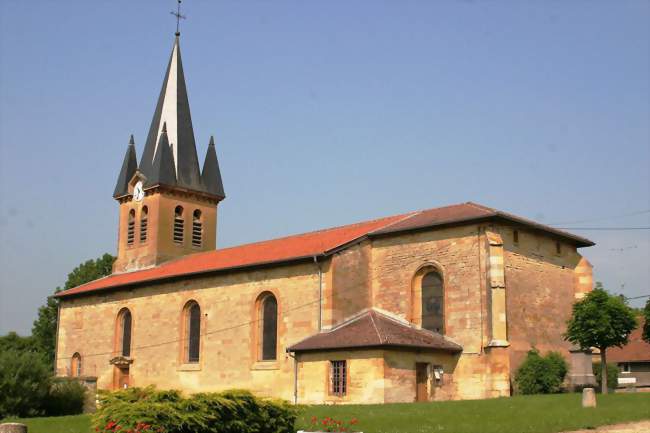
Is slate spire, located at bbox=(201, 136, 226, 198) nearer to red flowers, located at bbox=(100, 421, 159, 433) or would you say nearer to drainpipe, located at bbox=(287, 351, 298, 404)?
drainpipe, located at bbox=(287, 351, 298, 404)

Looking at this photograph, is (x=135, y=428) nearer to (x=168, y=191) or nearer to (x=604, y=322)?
(x=604, y=322)

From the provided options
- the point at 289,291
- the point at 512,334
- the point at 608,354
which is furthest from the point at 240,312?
the point at 608,354

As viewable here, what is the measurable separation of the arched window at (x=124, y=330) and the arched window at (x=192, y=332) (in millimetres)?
5070

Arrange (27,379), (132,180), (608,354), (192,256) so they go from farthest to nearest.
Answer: (608,354) → (132,180) → (192,256) → (27,379)

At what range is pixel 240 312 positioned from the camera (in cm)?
3434

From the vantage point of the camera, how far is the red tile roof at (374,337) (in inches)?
1078

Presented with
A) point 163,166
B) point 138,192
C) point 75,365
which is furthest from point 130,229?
point 75,365

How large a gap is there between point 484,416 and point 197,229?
2971cm

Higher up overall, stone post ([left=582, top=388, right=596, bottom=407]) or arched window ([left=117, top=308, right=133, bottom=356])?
arched window ([left=117, top=308, right=133, bottom=356])

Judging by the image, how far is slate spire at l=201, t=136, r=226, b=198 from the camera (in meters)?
48.2

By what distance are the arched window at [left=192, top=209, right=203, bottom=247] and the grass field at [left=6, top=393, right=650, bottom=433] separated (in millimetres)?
22537

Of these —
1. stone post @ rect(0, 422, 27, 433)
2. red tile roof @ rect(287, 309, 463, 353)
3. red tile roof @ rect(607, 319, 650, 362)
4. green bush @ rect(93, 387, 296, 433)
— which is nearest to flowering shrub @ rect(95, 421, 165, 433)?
green bush @ rect(93, 387, 296, 433)

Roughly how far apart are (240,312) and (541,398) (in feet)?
48.0

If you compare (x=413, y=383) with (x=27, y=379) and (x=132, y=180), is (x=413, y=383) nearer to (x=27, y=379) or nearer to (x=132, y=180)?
(x=27, y=379)
